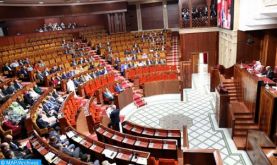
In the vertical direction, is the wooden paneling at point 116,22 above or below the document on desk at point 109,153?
above

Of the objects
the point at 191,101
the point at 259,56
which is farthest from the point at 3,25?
the point at 259,56

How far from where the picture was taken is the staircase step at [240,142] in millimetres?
5059

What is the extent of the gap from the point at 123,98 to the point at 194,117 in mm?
2318

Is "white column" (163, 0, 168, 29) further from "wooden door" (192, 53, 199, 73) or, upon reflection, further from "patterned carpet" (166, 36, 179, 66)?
"wooden door" (192, 53, 199, 73)

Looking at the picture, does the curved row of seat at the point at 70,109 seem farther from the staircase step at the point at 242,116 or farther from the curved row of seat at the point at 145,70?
the staircase step at the point at 242,116

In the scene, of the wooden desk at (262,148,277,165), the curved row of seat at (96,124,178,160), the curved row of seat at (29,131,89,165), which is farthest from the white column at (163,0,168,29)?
the curved row of seat at (29,131,89,165)

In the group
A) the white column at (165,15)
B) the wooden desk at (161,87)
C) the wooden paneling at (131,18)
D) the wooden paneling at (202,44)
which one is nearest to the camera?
the wooden desk at (161,87)

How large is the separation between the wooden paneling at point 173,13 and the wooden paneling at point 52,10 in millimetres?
2584

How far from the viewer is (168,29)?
1322 centimetres

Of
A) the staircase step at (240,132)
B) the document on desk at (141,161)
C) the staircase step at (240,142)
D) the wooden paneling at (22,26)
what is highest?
the wooden paneling at (22,26)

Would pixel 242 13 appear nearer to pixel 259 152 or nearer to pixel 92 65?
pixel 259 152

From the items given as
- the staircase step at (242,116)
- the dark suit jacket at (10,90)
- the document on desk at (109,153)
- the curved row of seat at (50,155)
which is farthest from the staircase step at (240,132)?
the dark suit jacket at (10,90)

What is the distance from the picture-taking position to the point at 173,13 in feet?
43.3

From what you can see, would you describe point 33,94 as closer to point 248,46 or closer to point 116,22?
point 248,46
